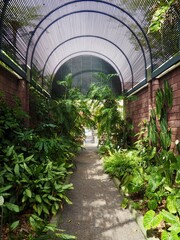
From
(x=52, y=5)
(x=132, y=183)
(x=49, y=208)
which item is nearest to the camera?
(x=49, y=208)

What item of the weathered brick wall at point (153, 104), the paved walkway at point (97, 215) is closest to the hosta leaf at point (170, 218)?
the paved walkway at point (97, 215)

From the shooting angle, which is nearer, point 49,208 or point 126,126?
point 49,208

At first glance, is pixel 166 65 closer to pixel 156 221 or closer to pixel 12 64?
pixel 12 64

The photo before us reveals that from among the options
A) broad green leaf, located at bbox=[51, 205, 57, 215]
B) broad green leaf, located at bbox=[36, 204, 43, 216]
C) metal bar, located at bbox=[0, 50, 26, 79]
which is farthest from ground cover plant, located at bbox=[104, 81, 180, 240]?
metal bar, located at bbox=[0, 50, 26, 79]

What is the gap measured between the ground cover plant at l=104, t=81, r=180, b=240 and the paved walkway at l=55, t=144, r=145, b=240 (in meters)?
0.25

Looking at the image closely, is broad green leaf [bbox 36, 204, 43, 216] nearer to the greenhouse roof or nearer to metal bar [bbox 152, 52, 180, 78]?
the greenhouse roof

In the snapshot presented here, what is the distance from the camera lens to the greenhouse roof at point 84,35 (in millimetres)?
5105

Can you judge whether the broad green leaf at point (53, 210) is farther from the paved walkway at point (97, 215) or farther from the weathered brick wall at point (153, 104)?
the weathered brick wall at point (153, 104)

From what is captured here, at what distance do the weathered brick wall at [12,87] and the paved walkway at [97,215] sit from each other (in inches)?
86.7

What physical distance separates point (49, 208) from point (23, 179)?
1.94 feet

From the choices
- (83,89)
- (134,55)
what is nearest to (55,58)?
(83,89)

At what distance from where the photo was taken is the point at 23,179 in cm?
343

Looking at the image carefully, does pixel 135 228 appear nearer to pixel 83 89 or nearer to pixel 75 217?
pixel 75 217

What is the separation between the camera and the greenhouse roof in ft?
16.8
